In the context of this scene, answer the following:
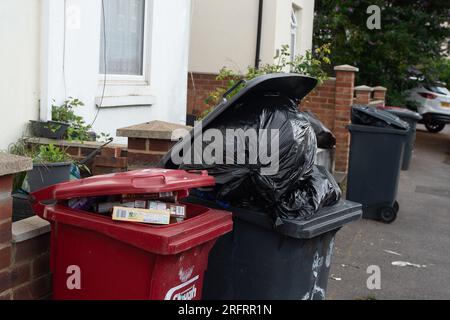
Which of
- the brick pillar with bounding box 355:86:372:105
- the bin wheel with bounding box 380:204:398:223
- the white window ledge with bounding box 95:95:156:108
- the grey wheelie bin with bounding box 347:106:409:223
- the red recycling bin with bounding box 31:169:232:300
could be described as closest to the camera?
the red recycling bin with bounding box 31:169:232:300

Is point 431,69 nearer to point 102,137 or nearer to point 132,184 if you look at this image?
point 102,137

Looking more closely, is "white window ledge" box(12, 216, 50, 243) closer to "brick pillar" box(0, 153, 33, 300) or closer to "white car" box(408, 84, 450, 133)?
"brick pillar" box(0, 153, 33, 300)

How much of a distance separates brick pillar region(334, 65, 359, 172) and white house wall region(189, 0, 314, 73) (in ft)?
3.94

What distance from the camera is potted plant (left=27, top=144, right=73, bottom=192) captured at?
3941 millimetres

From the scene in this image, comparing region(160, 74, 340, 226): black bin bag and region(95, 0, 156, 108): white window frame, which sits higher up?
region(95, 0, 156, 108): white window frame

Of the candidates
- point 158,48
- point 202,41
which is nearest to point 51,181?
point 158,48

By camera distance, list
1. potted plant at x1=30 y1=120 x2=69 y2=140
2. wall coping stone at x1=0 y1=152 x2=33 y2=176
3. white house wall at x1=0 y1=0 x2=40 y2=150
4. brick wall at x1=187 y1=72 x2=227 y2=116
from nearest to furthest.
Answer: wall coping stone at x1=0 y1=152 x2=33 y2=176 → white house wall at x1=0 y1=0 x2=40 y2=150 → potted plant at x1=30 y1=120 x2=69 y2=140 → brick wall at x1=187 y1=72 x2=227 y2=116

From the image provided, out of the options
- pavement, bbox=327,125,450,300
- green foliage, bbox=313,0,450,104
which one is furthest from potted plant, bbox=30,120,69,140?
green foliage, bbox=313,0,450,104

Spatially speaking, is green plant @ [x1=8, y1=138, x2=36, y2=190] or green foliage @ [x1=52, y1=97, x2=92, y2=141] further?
green foliage @ [x1=52, y1=97, x2=92, y2=141]

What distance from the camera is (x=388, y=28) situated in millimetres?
14727

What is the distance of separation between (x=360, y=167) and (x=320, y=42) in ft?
28.9

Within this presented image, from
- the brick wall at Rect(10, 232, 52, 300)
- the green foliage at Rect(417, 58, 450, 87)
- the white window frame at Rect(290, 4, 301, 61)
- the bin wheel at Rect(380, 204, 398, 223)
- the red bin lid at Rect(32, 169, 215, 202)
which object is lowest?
the bin wheel at Rect(380, 204, 398, 223)
